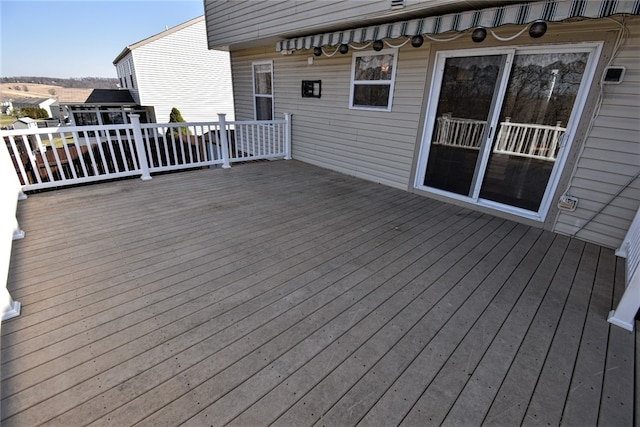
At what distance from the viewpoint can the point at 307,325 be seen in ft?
6.11

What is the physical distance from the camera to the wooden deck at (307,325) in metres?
1.39

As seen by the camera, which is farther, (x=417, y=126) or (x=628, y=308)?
(x=417, y=126)

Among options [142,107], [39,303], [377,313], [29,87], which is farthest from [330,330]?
[29,87]

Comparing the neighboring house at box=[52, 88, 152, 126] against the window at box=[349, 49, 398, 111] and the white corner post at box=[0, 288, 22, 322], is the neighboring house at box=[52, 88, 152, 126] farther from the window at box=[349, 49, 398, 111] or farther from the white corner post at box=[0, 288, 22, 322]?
the white corner post at box=[0, 288, 22, 322]

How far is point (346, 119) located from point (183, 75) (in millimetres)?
13792

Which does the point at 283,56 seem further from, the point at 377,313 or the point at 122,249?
the point at 377,313

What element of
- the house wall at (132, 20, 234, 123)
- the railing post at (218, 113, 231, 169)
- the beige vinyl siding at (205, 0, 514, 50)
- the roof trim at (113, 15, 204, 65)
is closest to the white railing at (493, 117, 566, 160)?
the beige vinyl siding at (205, 0, 514, 50)

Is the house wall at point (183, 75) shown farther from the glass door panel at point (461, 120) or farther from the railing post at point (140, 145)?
the glass door panel at point (461, 120)

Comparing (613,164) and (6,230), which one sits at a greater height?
(613,164)

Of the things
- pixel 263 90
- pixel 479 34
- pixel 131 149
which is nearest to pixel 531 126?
pixel 479 34

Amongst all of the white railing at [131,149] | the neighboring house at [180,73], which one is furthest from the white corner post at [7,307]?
the neighboring house at [180,73]

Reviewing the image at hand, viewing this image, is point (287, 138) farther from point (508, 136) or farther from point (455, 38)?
point (508, 136)

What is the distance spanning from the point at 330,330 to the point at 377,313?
375 mm

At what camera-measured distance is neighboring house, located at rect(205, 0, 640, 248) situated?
2.73m
